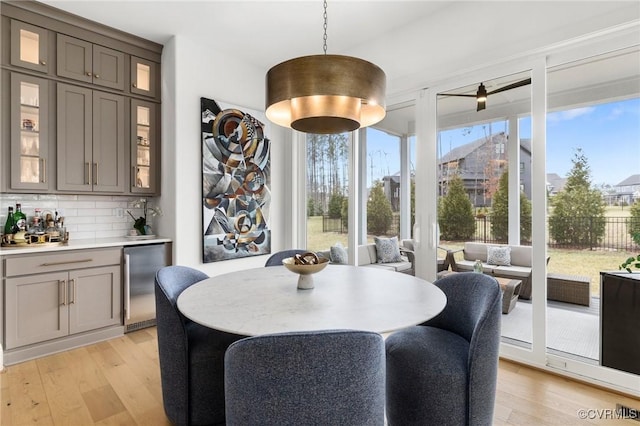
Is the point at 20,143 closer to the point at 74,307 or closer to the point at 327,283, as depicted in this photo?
the point at 74,307

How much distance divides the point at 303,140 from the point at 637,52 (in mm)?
3141

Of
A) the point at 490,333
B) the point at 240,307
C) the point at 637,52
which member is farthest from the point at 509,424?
the point at 637,52

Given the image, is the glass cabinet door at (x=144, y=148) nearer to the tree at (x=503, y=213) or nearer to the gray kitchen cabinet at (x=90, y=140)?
the gray kitchen cabinet at (x=90, y=140)

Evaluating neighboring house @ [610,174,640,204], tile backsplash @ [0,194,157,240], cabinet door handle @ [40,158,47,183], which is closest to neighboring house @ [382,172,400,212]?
neighboring house @ [610,174,640,204]

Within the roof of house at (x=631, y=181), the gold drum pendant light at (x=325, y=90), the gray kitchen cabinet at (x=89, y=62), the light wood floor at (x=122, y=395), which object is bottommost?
the light wood floor at (x=122, y=395)

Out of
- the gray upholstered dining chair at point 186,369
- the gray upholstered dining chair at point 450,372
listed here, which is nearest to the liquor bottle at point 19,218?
the gray upholstered dining chair at point 186,369

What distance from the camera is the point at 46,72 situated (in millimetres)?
2840

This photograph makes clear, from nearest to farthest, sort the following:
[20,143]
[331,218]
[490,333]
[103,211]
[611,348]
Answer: [490,333] → [611,348] → [20,143] → [103,211] → [331,218]

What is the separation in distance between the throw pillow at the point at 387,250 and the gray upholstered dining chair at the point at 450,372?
1564 mm

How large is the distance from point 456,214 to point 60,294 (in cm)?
349

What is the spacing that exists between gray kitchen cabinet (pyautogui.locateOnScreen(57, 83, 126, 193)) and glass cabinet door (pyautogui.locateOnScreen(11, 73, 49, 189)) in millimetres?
106

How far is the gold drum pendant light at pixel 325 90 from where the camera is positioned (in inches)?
57.5

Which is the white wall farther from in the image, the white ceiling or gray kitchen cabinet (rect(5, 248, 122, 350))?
gray kitchen cabinet (rect(5, 248, 122, 350))

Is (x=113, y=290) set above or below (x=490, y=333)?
below
